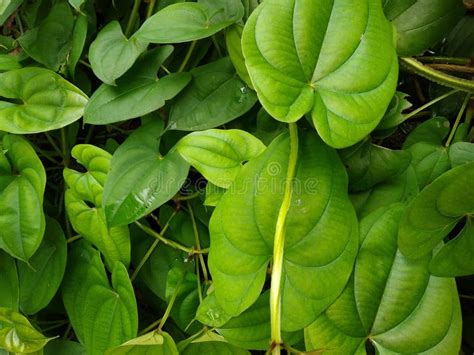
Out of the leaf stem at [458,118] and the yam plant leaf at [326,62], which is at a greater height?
the yam plant leaf at [326,62]

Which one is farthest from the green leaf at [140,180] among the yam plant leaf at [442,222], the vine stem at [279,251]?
the yam plant leaf at [442,222]

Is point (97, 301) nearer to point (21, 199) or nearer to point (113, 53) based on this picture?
point (21, 199)

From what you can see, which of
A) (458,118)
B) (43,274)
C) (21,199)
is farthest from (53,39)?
(458,118)

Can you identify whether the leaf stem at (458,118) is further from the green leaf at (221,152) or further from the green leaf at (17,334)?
the green leaf at (17,334)

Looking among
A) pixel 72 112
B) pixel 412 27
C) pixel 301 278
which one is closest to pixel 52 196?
pixel 72 112

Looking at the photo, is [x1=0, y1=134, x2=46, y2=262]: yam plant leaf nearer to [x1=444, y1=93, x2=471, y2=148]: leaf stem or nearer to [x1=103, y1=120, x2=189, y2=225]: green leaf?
[x1=103, y1=120, x2=189, y2=225]: green leaf

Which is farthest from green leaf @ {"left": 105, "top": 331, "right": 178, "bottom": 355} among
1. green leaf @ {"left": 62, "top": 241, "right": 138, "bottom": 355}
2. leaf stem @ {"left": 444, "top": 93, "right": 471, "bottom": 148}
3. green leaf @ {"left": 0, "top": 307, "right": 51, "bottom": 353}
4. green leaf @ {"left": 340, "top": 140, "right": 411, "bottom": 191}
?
leaf stem @ {"left": 444, "top": 93, "right": 471, "bottom": 148}
